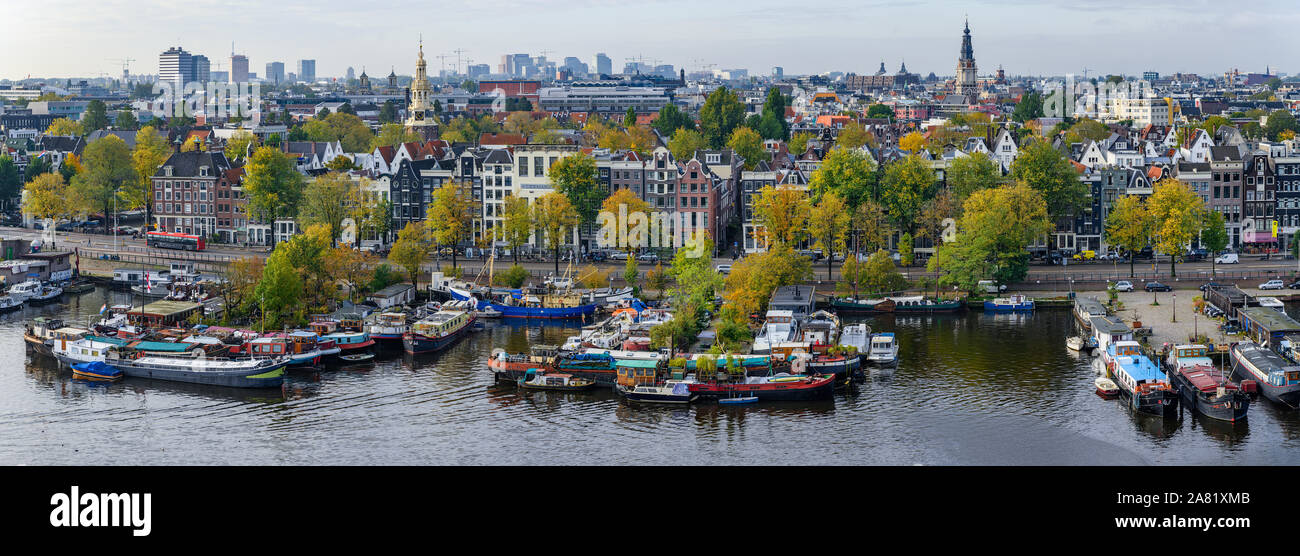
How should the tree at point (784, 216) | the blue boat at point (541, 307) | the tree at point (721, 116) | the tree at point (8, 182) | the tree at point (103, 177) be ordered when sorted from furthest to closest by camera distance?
the tree at point (721, 116) → the tree at point (8, 182) → the tree at point (103, 177) → the tree at point (784, 216) → the blue boat at point (541, 307)

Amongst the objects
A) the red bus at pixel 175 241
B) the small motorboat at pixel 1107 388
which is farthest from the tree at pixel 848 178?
the red bus at pixel 175 241

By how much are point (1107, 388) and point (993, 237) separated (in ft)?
44.9

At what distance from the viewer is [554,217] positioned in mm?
46812

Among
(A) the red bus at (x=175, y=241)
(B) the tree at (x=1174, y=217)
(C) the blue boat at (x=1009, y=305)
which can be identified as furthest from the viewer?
(A) the red bus at (x=175, y=241)

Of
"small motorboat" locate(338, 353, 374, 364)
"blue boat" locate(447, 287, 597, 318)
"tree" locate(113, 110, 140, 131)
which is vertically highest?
"tree" locate(113, 110, 140, 131)

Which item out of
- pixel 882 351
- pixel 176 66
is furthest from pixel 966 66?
pixel 882 351

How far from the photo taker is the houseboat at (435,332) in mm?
35469

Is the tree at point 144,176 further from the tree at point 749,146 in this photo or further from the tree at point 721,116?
the tree at point 721,116

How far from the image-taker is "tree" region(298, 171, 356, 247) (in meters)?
48.8

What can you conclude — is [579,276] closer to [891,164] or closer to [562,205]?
[562,205]

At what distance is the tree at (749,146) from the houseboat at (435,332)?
27769mm

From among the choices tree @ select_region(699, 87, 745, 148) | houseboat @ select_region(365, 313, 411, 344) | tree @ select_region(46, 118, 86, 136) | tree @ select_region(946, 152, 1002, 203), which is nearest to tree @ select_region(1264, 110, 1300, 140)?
tree @ select_region(699, 87, 745, 148)

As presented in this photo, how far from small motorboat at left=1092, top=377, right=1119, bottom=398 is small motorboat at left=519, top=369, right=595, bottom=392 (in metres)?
10.0

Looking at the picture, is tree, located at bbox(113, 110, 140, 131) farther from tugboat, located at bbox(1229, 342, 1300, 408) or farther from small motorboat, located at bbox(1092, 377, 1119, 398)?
tugboat, located at bbox(1229, 342, 1300, 408)
